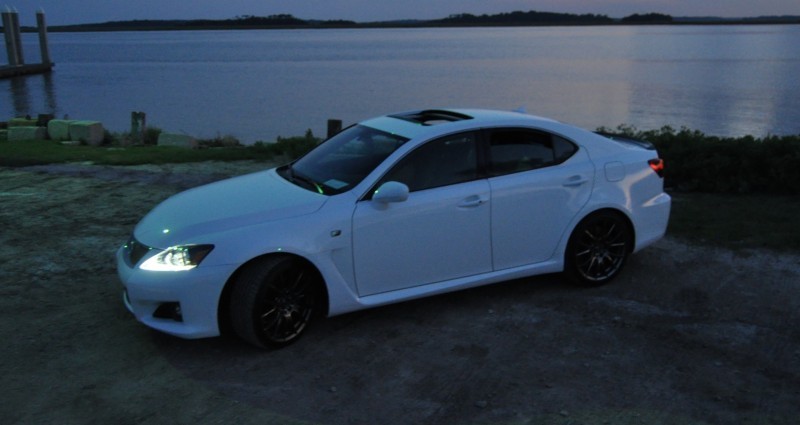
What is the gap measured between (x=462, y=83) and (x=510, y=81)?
11.1ft

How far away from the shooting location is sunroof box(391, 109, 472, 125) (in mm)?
6141

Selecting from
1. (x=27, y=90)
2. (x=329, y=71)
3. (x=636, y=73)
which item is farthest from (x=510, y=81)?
(x=27, y=90)

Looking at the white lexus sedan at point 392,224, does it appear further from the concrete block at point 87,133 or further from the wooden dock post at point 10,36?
the wooden dock post at point 10,36

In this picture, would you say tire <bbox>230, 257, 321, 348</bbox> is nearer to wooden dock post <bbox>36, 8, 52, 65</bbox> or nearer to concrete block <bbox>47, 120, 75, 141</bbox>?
concrete block <bbox>47, 120, 75, 141</bbox>

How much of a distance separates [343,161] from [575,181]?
6.12 ft

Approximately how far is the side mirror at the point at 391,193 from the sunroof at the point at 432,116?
3.21 ft

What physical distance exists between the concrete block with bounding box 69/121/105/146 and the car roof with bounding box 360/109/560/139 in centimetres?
1254

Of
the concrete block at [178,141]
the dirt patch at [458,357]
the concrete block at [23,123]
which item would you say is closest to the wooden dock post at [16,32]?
the concrete block at [23,123]

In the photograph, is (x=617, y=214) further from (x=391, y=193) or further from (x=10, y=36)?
(x=10, y=36)

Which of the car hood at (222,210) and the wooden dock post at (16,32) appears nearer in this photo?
the car hood at (222,210)

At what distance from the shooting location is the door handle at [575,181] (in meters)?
6.07

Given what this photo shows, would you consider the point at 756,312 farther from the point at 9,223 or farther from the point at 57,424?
the point at 9,223

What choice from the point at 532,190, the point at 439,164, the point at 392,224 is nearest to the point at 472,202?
the point at 439,164

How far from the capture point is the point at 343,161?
595cm
